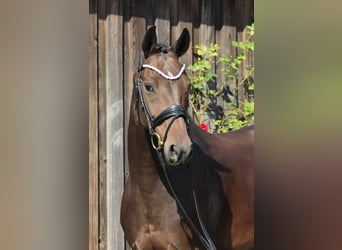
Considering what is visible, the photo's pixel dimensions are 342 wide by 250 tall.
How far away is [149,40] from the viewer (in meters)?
2.30

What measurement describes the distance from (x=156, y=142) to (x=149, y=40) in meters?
0.47

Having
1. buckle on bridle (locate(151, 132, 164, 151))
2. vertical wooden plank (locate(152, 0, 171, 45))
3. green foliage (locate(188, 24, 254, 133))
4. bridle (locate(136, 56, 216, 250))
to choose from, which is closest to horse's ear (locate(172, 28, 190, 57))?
bridle (locate(136, 56, 216, 250))

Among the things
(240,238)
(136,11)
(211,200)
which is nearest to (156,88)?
(211,200)

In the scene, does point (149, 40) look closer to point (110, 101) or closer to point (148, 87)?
point (148, 87)

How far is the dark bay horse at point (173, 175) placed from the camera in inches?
81.8

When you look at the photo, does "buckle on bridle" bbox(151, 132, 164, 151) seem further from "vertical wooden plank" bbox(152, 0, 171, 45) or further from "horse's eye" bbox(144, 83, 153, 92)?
"vertical wooden plank" bbox(152, 0, 171, 45)

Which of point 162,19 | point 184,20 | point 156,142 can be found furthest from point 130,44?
point 156,142

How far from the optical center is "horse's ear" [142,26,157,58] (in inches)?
89.9
